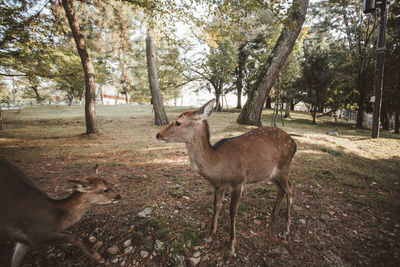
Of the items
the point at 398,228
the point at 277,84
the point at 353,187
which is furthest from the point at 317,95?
the point at 398,228

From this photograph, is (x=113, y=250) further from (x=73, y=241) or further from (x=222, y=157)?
(x=222, y=157)

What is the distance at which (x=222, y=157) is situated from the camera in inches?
95.9

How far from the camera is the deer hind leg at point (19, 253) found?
6.11 feet

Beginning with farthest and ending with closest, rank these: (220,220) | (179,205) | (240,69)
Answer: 1. (240,69)
2. (179,205)
3. (220,220)

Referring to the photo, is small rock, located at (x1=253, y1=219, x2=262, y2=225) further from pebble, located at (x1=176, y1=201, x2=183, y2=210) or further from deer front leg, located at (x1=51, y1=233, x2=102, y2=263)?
deer front leg, located at (x1=51, y1=233, x2=102, y2=263)

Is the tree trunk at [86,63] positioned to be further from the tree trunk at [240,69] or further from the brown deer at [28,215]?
the tree trunk at [240,69]

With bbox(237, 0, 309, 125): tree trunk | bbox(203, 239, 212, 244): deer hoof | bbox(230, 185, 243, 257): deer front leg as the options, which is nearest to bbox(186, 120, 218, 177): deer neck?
bbox(230, 185, 243, 257): deer front leg

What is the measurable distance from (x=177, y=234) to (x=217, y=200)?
2.36ft

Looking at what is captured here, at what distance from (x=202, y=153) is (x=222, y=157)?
0.29 metres

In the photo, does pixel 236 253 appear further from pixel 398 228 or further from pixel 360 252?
pixel 398 228

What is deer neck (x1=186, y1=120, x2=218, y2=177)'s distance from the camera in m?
2.38

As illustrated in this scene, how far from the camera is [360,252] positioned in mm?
2367

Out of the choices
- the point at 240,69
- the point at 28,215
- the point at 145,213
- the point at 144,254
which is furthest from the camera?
the point at 240,69

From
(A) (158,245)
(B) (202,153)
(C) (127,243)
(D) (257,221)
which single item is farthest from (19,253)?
(D) (257,221)
